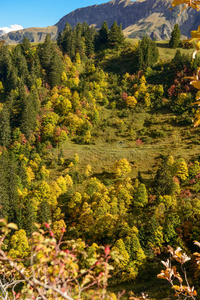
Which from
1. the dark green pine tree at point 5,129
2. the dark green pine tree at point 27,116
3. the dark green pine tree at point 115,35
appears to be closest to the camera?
the dark green pine tree at point 5,129

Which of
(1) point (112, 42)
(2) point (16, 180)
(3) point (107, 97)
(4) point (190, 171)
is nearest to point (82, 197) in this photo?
(2) point (16, 180)

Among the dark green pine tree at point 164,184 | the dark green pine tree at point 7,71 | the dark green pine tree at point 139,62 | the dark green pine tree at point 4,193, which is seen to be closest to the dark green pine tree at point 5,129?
the dark green pine tree at point 4,193

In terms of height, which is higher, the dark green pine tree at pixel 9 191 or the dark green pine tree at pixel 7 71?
the dark green pine tree at pixel 7 71

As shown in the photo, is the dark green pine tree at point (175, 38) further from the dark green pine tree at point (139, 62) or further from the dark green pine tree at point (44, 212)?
the dark green pine tree at point (44, 212)

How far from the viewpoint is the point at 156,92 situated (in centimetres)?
7194

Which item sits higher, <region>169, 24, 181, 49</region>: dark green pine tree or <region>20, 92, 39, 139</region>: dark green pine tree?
<region>169, 24, 181, 49</region>: dark green pine tree

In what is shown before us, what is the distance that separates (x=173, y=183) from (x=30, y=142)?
40.1 metres

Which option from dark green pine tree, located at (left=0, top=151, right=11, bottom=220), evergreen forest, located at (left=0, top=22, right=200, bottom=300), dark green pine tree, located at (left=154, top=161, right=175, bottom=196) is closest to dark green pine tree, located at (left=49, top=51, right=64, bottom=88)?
evergreen forest, located at (left=0, top=22, right=200, bottom=300)

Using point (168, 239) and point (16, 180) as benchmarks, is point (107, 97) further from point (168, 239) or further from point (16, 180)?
point (168, 239)

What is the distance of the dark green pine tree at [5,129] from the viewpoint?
58.4 meters

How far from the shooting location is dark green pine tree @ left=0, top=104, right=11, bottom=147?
192 feet

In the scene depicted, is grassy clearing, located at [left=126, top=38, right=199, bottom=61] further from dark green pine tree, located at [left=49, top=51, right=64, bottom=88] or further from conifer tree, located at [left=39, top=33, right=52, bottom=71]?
dark green pine tree, located at [left=49, top=51, right=64, bottom=88]

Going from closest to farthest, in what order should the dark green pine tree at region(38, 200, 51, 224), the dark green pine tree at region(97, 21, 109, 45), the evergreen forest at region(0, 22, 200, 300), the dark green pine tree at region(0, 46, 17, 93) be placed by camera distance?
1. the evergreen forest at region(0, 22, 200, 300)
2. the dark green pine tree at region(38, 200, 51, 224)
3. the dark green pine tree at region(0, 46, 17, 93)
4. the dark green pine tree at region(97, 21, 109, 45)

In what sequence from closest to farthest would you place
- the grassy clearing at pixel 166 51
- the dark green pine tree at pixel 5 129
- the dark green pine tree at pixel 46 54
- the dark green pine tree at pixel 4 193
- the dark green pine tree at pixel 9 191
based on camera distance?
1. the dark green pine tree at pixel 4 193
2. the dark green pine tree at pixel 9 191
3. the dark green pine tree at pixel 5 129
4. the dark green pine tree at pixel 46 54
5. the grassy clearing at pixel 166 51
